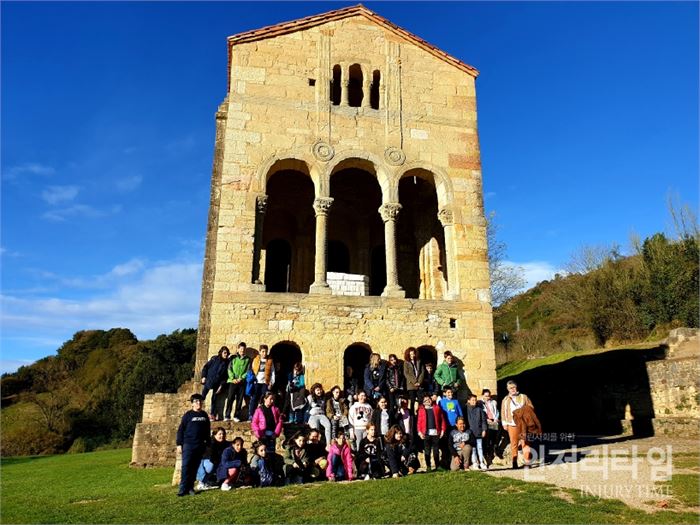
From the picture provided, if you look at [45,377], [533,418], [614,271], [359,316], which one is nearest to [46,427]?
[45,377]

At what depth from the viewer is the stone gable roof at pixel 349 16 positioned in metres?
16.1

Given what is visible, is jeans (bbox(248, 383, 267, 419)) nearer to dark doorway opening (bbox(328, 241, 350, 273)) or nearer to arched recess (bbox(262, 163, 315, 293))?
arched recess (bbox(262, 163, 315, 293))

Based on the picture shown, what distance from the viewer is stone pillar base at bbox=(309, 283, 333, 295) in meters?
13.8

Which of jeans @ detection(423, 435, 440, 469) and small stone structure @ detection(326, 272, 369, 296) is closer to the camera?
jeans @ detection(423, 435, 440, 469)

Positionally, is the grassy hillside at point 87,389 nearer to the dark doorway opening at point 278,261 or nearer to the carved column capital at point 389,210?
the dark doorway opening at point 278,261

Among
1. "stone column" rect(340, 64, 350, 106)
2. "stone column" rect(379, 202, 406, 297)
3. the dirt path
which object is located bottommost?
the dirt path

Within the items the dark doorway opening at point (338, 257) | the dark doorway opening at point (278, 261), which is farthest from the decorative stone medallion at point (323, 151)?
the dark doorway opening at point (278, 261)

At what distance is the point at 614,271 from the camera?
3409 centimetres

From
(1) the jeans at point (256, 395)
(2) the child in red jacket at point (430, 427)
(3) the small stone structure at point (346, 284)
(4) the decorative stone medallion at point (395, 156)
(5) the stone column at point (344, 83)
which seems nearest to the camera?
(2) the child in red jacket at point (430, 427)

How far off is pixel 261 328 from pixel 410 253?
28.2ft

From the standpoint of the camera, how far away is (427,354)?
15.8 m

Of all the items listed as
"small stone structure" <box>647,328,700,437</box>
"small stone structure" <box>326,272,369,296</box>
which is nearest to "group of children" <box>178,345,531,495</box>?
"small stone structure" <box>326,272,369,296</box>

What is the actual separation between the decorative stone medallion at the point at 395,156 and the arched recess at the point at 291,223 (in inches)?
189

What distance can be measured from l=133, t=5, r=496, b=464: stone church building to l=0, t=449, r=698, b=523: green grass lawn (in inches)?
176
